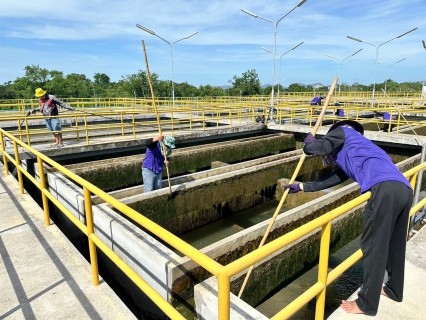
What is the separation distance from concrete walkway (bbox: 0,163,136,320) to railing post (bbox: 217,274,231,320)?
134 cm

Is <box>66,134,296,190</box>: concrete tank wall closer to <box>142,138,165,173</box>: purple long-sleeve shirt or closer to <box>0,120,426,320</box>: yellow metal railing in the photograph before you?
<box>142,138,165,173</box>: purple long-sleeve shirt

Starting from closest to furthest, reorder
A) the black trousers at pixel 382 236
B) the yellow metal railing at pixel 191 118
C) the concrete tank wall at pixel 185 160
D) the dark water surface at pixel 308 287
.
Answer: the black trousers at pixel 382 236, the dark water surface at pixel 308 287, the concrete tank wall at pixel 185 160, the yellow metal railing at pixel 191 118

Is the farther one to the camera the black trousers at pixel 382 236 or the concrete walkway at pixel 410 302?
the concrete walkway at pixel 410 302

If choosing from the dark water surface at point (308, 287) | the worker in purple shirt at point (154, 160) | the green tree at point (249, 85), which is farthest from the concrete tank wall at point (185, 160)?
the green tree at point (249, 85)

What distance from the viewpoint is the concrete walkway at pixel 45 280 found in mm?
2562

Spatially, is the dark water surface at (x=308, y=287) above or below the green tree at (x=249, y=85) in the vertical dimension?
below

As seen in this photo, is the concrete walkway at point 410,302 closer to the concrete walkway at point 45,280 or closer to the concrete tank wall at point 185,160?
the concrete walkway at point 45,280

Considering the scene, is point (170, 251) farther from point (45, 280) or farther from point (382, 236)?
point (382, 236)

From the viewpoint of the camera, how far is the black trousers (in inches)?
87.8

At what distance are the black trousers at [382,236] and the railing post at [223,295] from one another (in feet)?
4.44

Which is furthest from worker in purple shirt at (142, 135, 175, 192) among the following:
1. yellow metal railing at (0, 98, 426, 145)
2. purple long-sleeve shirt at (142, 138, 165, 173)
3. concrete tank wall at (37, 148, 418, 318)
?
yellow metal railing at (0, 98, 426, 145)

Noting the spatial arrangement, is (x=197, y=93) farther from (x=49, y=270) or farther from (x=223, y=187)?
(x=49, y=270)

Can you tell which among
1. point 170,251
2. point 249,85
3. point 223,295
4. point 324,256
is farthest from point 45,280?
point 249,85

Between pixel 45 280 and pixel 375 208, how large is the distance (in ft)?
9.64
